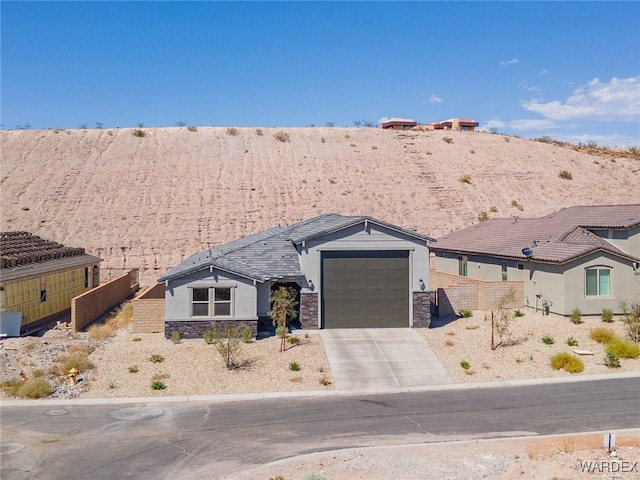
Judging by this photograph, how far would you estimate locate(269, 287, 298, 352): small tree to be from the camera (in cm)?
2431

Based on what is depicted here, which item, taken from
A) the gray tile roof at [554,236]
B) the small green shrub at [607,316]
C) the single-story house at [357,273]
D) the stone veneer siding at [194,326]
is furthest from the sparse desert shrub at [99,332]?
the small green shrub at [607,316]

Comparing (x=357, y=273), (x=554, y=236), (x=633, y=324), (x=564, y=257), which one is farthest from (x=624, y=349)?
(x=357, y=273)

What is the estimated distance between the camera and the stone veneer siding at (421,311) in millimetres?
27000

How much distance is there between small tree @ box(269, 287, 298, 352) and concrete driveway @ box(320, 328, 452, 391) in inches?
68.8

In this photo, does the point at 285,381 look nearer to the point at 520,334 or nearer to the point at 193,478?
the point at 193,478

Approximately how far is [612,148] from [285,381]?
78998 millimetres

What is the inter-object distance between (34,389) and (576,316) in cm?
2233

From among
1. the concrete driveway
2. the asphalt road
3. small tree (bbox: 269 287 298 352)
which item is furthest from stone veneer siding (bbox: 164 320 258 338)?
the asphalt road

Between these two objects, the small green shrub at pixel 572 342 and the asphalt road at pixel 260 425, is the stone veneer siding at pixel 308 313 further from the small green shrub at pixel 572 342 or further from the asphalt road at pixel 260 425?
the small green shrub at pixel 572 342

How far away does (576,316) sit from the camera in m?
Result: 26.8

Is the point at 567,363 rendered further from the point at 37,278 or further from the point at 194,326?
the point at 37,278

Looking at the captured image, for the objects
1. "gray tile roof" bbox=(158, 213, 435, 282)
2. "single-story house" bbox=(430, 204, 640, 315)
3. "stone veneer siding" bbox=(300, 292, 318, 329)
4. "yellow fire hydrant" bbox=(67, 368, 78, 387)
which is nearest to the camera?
"yellow fire hydrant" bbox=(67, 368, 78, 387)

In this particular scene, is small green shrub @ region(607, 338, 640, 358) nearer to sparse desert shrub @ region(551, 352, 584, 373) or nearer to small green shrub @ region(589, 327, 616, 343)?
small green shrub @ region(589, 327, 616, 343)

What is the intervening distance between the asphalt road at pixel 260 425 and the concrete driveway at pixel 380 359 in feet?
4.16
